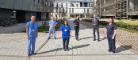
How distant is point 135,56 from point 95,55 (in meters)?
1.67

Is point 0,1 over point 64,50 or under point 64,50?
over

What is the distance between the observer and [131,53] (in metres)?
13.8

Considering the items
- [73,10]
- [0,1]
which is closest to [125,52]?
[0,1]

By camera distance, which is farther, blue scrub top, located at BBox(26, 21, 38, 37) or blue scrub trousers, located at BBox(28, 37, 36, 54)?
blue scrub top, located at BBox(26, 21, 38, 37)

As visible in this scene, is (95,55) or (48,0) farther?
(48,0)

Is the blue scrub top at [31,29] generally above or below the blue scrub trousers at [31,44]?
above

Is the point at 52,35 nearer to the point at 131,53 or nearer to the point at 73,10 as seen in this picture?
the point at 131,53

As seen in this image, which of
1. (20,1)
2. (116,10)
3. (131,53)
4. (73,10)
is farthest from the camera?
(73,10)

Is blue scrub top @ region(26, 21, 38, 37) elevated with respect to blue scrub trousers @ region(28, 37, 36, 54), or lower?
elevated

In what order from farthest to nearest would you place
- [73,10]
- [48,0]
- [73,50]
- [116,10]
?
1. [73,10]
2. [48,0]
3. [116,10]
4. [73,50]

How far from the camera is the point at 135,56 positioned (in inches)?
505

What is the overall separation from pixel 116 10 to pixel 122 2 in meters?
9.42

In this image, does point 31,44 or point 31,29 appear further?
point 31,44

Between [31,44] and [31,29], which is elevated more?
[31,29]
